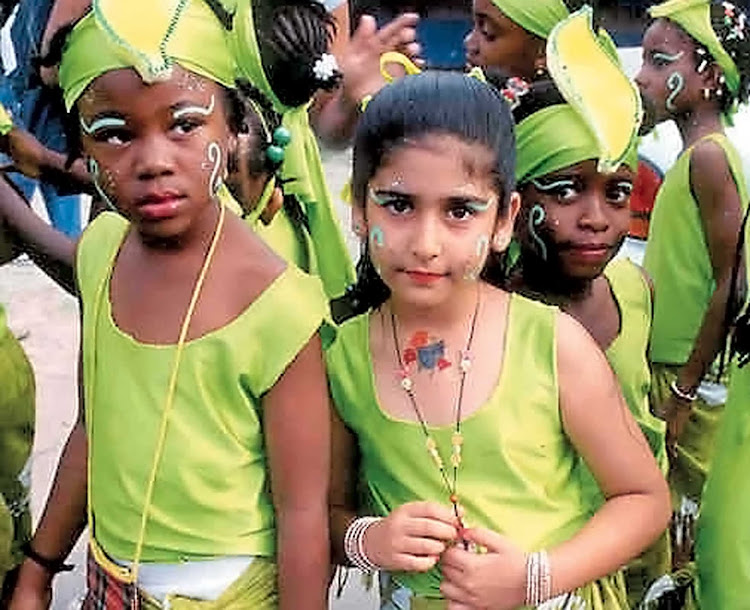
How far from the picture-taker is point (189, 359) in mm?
1659

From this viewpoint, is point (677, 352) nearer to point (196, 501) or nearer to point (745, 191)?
point (745, 191)

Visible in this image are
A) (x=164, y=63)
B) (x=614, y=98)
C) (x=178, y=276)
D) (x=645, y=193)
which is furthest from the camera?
(x=645, y=193)

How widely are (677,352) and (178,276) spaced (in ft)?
4.64

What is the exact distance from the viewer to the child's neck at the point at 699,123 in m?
2.77

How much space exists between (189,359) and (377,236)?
301 mm

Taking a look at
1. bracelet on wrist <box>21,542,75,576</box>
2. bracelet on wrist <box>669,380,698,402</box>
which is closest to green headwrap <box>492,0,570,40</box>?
bracelet on wrist <box>669,380,698,402</box>

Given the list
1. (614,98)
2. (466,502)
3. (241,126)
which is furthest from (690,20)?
(466,502)

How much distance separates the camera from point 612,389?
1698mm

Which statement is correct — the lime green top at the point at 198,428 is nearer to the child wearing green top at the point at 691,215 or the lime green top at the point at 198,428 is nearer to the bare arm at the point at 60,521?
the bare arm at the point at 60,521

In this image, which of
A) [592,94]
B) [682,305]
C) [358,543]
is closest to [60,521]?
[358,543]

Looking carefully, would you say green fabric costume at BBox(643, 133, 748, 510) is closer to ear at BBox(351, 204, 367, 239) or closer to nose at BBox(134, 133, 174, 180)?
ear at BBox(351, 204, 367, 239)

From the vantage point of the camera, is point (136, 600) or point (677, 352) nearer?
point (136, 600)

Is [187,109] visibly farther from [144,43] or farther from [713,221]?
[713,221]

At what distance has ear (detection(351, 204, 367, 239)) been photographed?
1745 millimetres
